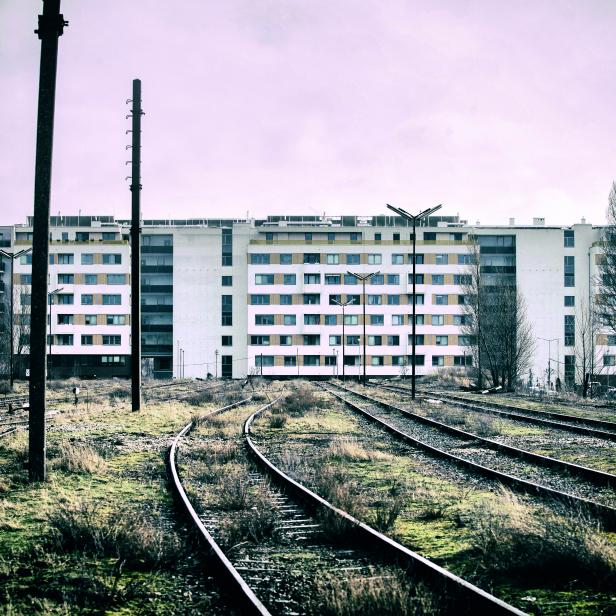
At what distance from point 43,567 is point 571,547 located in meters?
4.72

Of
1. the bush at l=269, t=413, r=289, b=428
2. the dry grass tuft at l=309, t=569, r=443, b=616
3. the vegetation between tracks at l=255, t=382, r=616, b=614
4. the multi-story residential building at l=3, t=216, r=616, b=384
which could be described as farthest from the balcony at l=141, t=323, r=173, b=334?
the dry grass tuft at l=309, t=569, r=443, b=616

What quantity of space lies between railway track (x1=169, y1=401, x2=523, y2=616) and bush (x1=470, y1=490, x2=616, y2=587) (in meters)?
0.90

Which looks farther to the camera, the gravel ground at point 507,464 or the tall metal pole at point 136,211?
the tall metal pole at point 136,211

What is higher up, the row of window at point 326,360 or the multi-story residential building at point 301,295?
the multi-story residential building at point 301,295

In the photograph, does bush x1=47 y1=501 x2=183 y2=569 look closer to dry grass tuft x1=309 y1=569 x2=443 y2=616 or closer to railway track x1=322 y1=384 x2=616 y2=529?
dry grass tuft x1=309 y1=569 x2=443 y2=616

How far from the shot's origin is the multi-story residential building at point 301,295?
85.0 m

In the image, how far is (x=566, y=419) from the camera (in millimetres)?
21516

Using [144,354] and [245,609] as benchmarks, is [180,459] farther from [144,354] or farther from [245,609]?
[144,354]

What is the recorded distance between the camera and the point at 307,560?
662 centimetres

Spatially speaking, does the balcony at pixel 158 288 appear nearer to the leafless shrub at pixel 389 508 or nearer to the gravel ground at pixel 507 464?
the gravel ground at pixel 507 464

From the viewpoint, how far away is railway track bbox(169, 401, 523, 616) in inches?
202

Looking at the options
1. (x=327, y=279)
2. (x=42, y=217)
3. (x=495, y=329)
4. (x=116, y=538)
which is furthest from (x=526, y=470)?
(x=327, y=279)

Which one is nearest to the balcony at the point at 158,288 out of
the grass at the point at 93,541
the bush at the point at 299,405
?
the bush at the point at 299,405

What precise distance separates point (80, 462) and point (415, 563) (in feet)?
25.0
